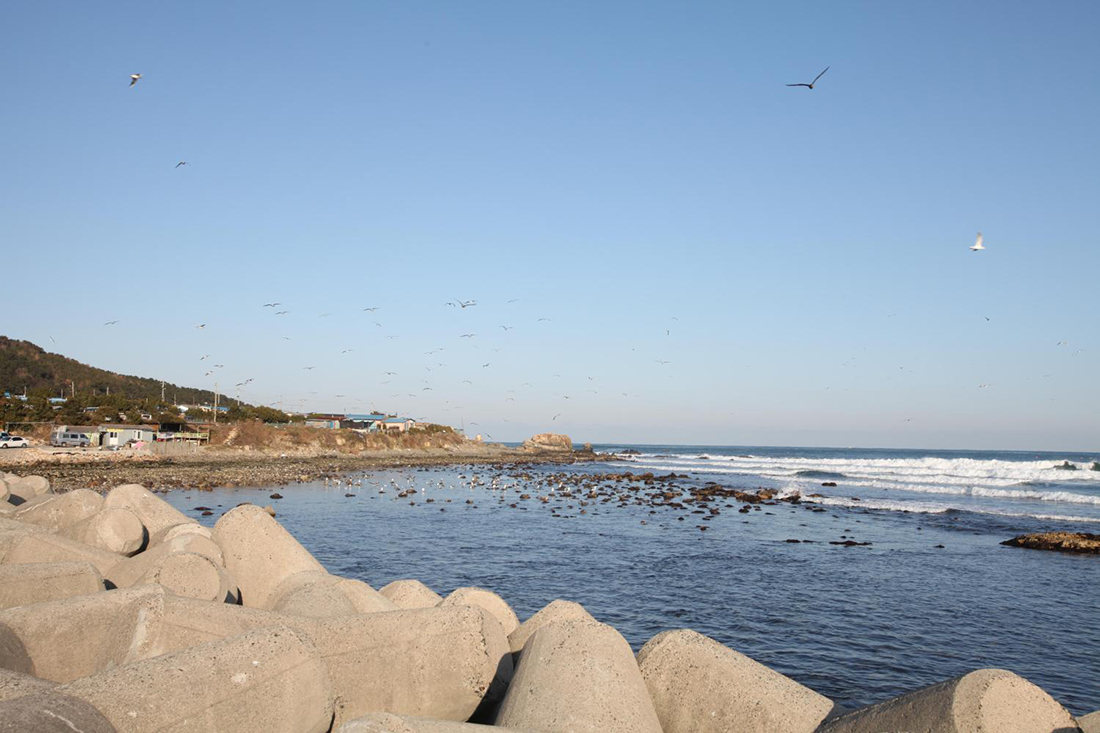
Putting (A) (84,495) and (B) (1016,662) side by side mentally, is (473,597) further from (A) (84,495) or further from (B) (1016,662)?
(A) (84,495)

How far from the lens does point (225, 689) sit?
5316mm

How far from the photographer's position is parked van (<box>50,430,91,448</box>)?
211 ft

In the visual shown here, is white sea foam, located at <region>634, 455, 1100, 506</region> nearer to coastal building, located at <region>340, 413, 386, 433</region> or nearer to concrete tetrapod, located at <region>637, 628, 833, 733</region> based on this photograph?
concrete tetrapod, located at <region>637, 628, 833, 733</region>

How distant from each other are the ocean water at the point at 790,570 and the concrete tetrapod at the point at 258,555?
561 centimetres

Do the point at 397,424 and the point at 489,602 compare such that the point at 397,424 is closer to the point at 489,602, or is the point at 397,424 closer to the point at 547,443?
the point at 547,443

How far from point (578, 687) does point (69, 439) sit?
72722mm

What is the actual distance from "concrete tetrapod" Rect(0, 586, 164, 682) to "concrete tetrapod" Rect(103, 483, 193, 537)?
7.97m

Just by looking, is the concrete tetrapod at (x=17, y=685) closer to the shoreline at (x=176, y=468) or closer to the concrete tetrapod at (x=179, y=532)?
the concrete tetrapod at (x=179, y=532)

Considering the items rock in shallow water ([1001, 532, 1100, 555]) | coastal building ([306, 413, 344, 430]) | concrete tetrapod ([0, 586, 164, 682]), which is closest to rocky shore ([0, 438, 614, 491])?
concrete tetrapod ([0, 586, 164, 682])

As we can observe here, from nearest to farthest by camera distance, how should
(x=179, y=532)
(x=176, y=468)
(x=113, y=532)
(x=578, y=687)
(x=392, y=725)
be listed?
(x=392, y=725) → (x=578, y=687) → (x=179, y=532) → (x=113, y=532) → (x=176, y=468)

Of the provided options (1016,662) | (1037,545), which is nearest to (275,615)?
(1016,662)

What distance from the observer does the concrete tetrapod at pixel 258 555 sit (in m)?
10.9

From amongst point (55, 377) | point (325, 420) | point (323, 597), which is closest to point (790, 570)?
point (323, 597)

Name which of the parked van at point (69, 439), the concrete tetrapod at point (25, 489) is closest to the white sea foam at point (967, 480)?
the concrete tetrapod at point (25, 489)
